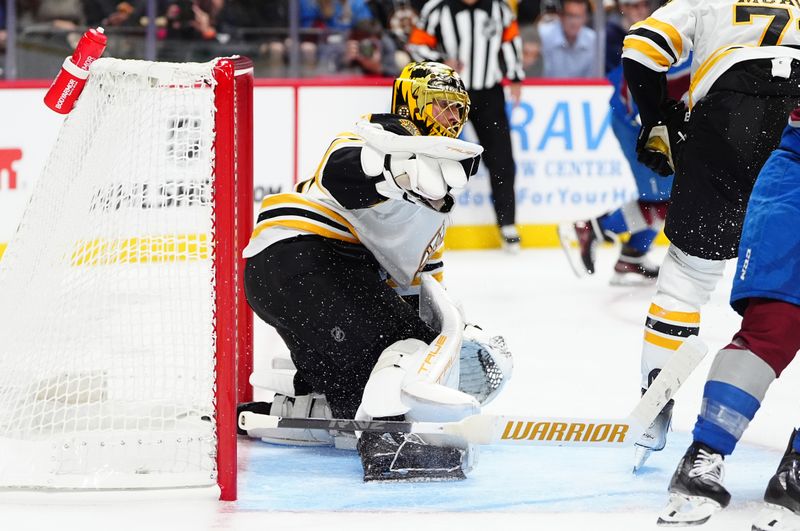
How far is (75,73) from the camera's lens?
2.72 m

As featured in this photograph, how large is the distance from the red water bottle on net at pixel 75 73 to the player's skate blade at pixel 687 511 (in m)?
1.44

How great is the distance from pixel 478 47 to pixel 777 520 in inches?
166

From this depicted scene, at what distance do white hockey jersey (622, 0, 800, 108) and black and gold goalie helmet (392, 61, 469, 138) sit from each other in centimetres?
45

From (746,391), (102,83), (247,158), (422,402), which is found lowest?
(422,402)

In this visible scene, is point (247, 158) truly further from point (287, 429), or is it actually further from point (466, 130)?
point (466, 130)

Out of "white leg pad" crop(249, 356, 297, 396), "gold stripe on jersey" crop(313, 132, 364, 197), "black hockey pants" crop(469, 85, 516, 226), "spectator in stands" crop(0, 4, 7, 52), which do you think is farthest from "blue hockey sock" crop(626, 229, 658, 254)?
"spectator in stands" crop(0, 4, 7, 52)

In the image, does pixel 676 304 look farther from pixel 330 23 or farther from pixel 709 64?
pixel 330 23

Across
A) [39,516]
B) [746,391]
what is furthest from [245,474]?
[746,391]

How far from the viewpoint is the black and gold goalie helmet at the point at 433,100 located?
2805 millimetres

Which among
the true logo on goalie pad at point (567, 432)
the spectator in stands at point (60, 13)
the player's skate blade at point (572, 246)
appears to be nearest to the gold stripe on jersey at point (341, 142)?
the true logo on goalie pad at point (567, 432)

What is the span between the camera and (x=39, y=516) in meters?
2.51

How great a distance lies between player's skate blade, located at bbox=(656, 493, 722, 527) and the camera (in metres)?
2.26

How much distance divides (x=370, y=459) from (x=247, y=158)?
2.71 feet

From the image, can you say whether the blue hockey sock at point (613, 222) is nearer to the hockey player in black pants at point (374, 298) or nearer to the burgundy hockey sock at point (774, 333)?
the hockey player in black pants at point (374, 298)
